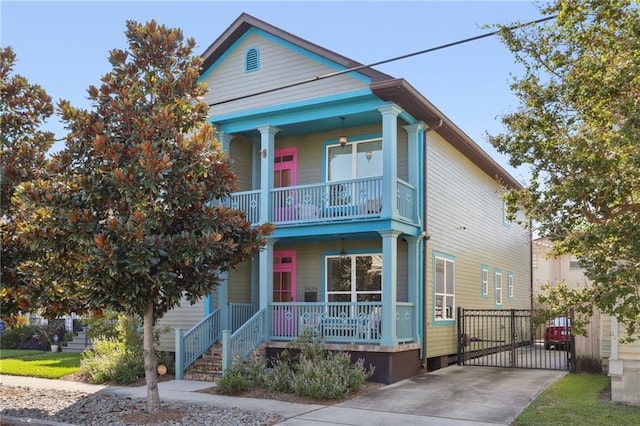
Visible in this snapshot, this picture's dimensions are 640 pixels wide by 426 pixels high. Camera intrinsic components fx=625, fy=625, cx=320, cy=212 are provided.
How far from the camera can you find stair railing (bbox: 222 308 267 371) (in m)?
14.3

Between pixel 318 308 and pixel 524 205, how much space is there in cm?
678

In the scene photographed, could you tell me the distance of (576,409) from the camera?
10.5 meters

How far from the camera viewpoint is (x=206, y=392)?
13125mm

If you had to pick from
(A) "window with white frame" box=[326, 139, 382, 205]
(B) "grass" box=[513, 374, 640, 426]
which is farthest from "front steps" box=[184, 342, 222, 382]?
(B) "grass" box=[513, 374, 640, 426]

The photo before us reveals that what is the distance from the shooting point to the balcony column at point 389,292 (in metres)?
14.1

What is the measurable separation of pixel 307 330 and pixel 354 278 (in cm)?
302

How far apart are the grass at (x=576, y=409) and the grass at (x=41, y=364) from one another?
448 inches

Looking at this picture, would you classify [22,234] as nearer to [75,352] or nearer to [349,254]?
[349,254]

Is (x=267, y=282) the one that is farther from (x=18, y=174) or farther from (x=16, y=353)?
(x=16, y=353)

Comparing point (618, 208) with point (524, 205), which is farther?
point (524, 205)

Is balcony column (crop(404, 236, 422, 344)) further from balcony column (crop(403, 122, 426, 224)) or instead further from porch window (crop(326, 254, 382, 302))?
porch window (crop(326, 254, 382, 302))

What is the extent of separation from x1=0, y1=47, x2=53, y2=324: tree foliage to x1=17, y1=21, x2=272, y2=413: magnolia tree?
5.00ft

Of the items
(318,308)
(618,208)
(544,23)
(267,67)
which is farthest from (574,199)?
(267,67)

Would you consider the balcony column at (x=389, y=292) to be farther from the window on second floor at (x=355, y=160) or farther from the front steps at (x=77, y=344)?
the front steps at (x=77, y=344)
